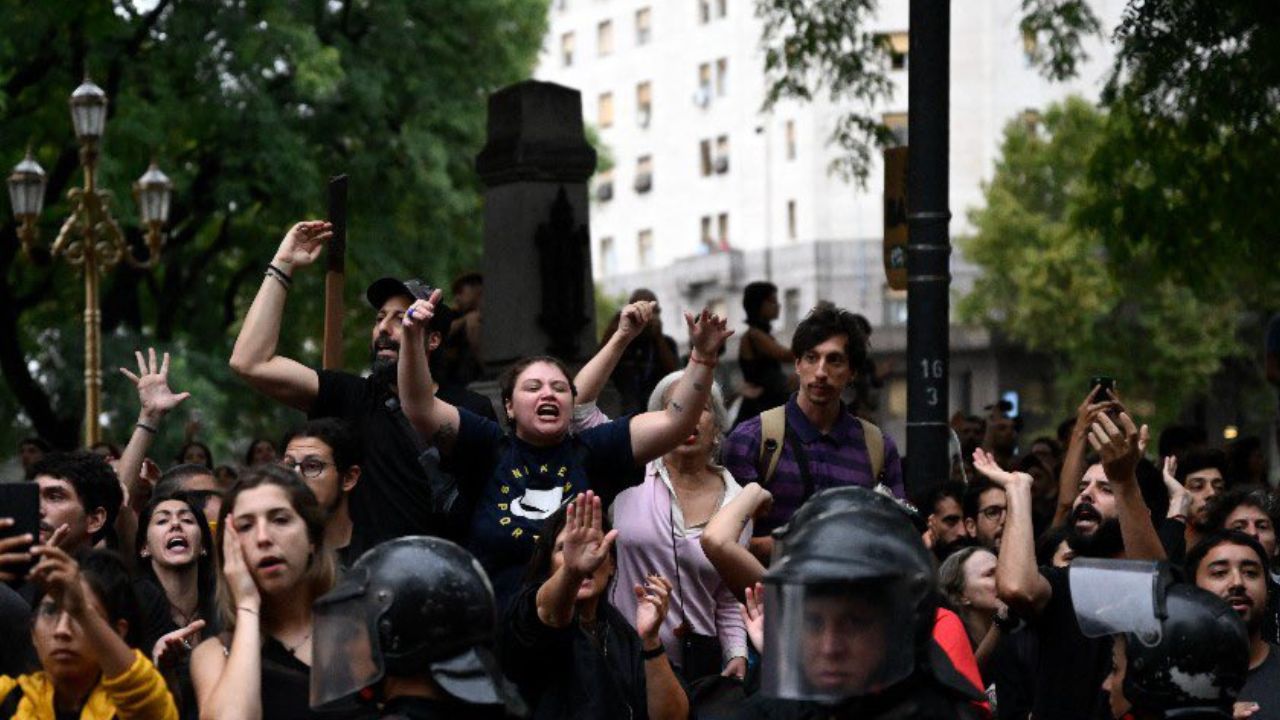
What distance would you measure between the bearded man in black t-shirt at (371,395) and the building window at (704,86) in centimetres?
7084

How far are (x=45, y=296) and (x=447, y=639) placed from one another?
28.9 m

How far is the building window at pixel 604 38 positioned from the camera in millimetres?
85000

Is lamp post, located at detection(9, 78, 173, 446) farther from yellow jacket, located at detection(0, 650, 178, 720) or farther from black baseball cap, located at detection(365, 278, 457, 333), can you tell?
yellow jacket, located at detection(0, 650, 178, 720)

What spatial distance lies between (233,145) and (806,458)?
70.5ft

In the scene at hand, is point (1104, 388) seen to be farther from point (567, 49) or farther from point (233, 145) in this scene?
point (567, 49)

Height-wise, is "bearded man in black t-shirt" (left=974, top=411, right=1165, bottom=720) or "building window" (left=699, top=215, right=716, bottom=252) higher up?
"building window" (left=699, top=215, right=716, bottom=252)

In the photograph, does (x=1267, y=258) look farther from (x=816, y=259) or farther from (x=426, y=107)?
(x=816, y=259)

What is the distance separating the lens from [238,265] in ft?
116

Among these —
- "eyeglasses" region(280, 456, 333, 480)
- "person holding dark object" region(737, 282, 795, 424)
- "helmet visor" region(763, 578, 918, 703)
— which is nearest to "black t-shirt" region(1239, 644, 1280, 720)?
"helmet visor" region(763, 578, 918, 703)

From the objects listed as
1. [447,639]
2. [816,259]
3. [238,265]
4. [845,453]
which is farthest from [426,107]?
[816,259]

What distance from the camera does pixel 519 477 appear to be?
8320 mm

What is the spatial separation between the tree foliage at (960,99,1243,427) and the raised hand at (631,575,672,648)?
48028 mm

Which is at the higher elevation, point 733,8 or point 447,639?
point 733,8

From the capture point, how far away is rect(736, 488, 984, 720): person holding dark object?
464 centimetres
